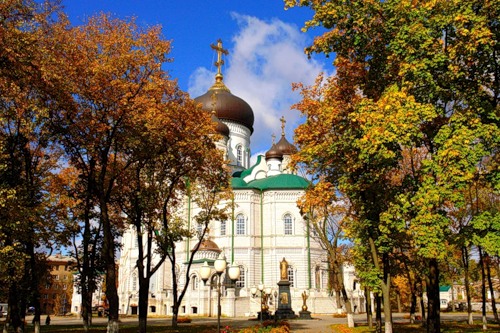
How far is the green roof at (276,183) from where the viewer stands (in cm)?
4679

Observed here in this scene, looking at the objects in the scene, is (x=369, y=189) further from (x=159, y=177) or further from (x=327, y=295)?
(x=327, y=295)

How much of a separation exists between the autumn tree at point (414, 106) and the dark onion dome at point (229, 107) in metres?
38.1

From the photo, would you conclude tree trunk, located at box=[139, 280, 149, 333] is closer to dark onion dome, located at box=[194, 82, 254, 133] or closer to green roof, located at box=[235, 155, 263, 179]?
green roof, located at box=[235, 155, 263, 179]

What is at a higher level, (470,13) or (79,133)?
(470,13)

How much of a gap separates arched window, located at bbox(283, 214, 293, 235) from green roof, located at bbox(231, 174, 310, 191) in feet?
9.65

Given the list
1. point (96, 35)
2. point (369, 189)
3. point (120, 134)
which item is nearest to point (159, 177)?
point (120, 134)

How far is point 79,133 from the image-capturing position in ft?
55.3

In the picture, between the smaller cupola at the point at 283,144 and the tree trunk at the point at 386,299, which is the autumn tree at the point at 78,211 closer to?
the tree trunk at the point at 386,299

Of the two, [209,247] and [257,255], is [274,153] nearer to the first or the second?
[257,255]

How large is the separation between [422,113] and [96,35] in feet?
36.4

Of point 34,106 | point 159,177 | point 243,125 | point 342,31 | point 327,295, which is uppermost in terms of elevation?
point 243,125

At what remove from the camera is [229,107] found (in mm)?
54906

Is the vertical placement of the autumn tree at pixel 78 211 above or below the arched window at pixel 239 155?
below

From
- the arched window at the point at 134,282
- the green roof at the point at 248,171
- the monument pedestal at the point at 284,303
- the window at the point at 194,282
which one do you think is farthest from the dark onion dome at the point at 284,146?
the monument pedestal at the point at 284,303
